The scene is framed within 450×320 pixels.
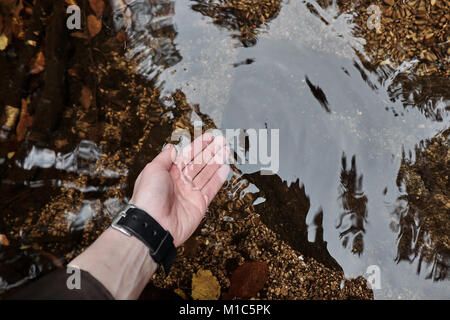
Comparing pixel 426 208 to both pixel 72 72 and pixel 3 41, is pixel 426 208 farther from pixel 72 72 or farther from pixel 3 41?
pixel 3 41

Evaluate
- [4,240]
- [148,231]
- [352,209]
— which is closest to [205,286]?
[148,231]

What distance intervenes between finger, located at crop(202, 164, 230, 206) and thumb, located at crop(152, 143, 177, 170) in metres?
0.27

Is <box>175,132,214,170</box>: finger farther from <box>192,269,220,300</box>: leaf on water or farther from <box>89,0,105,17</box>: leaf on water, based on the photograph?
<box>89,0,105,17</box>: leaf on water

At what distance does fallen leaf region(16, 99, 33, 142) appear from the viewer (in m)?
2.04

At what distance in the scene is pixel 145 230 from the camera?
5.61 ft

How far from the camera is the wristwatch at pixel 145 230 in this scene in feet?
5.58

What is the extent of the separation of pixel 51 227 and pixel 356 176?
6.18 feet

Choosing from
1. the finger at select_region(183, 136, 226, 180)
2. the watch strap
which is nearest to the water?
the finger at select_region(183, 136, 226, 180)

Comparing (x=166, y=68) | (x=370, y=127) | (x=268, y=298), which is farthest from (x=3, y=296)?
(x=370, y=127)

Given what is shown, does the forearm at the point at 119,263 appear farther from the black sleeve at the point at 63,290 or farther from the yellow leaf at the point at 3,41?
the yellow leaf at the point at 3,41

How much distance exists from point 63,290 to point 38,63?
149 centimetres

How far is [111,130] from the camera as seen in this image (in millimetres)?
2074

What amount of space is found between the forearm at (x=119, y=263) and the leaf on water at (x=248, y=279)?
514 millimetres

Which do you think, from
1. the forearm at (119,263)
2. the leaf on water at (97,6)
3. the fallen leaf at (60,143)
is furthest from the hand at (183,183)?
the leaf on water at (97,6)
